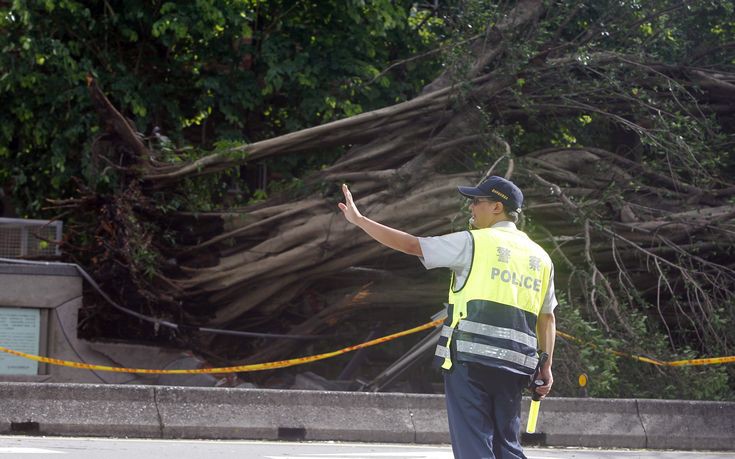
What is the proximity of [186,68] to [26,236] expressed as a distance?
10.7 ft

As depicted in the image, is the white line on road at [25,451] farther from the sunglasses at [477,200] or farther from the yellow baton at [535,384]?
the sunglasses at [477,200]

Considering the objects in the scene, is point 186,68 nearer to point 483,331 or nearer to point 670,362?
point 670,362

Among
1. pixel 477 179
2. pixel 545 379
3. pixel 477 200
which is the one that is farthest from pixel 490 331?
pixel 477 179


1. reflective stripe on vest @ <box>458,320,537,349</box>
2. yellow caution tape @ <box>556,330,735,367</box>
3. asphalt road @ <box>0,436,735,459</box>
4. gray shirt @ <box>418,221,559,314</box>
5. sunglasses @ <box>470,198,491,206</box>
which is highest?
sunglasses @ <box>470,198,491,206</box>

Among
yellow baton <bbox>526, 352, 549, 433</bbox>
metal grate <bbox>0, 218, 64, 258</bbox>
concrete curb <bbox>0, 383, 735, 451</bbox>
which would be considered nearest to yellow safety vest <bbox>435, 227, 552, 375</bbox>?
yellow baton <bbox>526, 352, 549, 433</bbox>

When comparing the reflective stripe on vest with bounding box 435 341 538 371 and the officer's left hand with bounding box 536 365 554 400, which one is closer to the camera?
the reflective stripe on vest with bounding box 435 341 538 371

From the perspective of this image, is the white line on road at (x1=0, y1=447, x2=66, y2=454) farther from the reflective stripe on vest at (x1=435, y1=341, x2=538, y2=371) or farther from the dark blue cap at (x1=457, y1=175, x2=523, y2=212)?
the dark blue cap at (x1=457, y1=175, x2=523, y2=212)

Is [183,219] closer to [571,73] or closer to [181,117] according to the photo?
[181,117]

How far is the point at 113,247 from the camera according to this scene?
1289 centimetres

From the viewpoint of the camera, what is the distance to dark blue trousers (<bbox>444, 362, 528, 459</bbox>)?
4.68m

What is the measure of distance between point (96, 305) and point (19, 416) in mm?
5449

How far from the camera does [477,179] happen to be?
12.4 metres

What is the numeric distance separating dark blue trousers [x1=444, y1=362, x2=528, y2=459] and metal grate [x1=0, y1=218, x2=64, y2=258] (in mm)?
9797

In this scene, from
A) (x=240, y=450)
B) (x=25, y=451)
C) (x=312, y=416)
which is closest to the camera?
(x=25, y=451)
